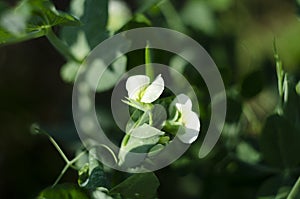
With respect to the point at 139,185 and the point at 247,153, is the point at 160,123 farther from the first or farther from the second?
the point at 247,153

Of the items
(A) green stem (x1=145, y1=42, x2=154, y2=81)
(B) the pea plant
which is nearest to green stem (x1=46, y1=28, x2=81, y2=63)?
(B) the pea plant

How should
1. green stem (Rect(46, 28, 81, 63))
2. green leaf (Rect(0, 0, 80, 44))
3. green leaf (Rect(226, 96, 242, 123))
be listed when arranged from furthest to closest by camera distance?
green leaf (Rect(226, 96, 242, 123)) → green stem (Rect(46, 28, 81, 63)) → green leaf (Rect(0, 0, 80, 44))

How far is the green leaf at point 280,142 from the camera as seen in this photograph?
2.35 ft

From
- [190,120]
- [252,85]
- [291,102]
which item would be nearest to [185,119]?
[190,120]

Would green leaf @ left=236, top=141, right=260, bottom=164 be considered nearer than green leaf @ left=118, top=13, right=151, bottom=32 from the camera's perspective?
No

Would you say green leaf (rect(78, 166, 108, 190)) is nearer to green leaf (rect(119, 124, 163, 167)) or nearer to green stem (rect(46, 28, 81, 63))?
green leaf (rect(119, 124, 163, 167))

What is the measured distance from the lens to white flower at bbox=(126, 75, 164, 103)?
613mm

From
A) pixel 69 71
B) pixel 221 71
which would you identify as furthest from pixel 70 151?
pixel 221 71

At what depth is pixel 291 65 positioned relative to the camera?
120 centimetres

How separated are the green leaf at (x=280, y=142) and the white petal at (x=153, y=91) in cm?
16

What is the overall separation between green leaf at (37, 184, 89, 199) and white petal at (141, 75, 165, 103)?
0.34ft

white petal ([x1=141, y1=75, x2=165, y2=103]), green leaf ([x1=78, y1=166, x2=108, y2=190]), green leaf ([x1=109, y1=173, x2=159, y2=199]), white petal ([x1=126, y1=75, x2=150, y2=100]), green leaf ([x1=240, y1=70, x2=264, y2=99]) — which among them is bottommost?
green leaf ([x1=240, y1=70, x2=264, y2=99])

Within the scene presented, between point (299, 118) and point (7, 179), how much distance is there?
0.59 meters

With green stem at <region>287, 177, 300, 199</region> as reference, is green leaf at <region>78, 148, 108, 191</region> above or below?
above
